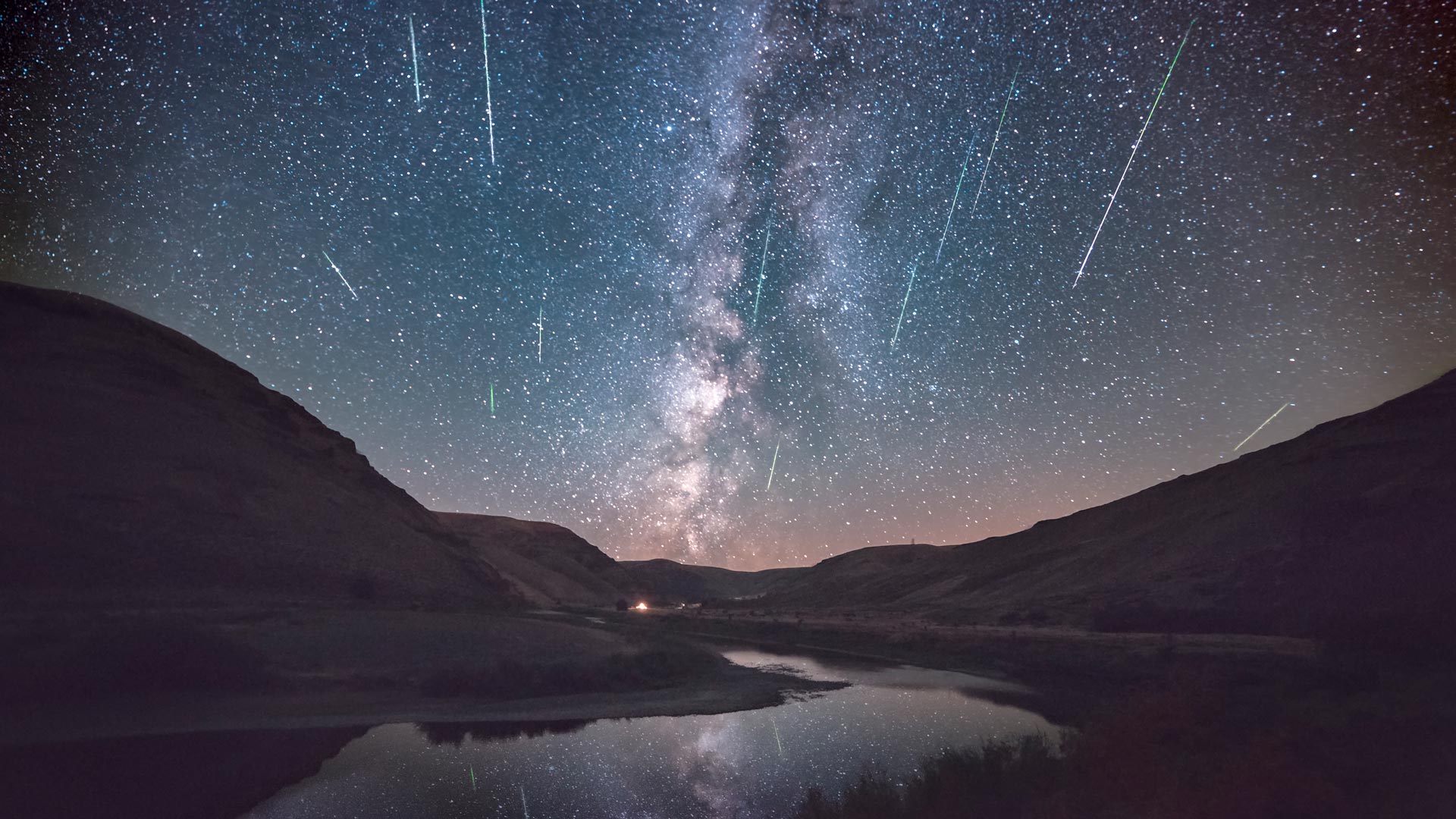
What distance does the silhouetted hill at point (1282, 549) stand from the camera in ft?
122

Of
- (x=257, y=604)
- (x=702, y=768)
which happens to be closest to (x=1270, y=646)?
(x=702, y=768)

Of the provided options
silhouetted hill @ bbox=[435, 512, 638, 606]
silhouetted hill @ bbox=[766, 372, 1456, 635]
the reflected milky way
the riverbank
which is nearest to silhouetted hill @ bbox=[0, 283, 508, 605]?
the riverbank

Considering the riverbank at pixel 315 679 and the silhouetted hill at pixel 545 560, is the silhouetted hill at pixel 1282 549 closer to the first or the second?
the riverbank at pixel 315 679

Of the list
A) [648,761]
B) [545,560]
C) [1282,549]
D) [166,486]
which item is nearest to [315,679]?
[648,761]

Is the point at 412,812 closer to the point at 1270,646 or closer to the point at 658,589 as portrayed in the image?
the point at 1270,646

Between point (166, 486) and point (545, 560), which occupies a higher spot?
point (545, 560)

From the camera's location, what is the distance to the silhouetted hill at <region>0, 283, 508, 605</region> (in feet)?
115

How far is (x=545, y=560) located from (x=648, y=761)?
378ft

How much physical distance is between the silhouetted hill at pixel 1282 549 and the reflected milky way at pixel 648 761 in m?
25.3

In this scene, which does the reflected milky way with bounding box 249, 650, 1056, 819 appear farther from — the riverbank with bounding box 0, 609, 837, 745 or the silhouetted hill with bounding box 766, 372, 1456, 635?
the silhouetted hill with bounding box 766, 372, 1456, 635

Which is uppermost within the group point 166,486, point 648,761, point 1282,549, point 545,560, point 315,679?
point 545,560

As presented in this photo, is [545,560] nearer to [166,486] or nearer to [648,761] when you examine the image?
[166,486]

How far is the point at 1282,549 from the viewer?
145ft

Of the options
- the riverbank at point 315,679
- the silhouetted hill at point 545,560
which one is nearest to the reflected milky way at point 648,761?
the riverbank at point 315,679
